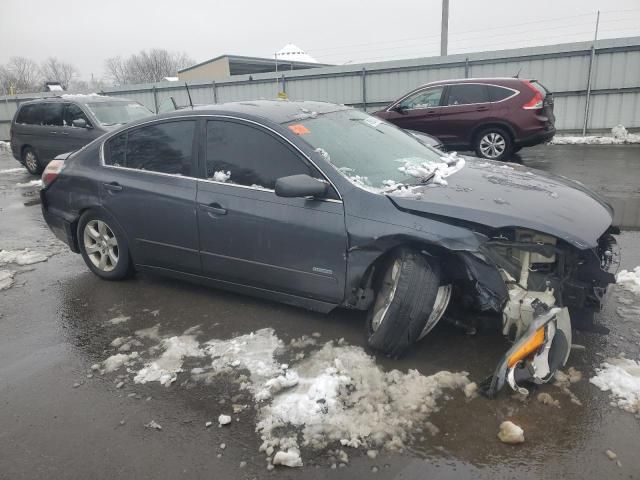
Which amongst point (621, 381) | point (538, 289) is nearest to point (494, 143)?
point (538, 289)

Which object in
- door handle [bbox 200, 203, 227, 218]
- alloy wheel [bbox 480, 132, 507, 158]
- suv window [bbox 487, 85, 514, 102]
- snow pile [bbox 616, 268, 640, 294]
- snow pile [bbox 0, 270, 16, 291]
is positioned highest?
suv window [bbox 487, 85, 514, 102]

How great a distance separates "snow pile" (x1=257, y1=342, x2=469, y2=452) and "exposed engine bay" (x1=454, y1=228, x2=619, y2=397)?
40 cm

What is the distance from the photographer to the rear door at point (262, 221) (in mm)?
3463

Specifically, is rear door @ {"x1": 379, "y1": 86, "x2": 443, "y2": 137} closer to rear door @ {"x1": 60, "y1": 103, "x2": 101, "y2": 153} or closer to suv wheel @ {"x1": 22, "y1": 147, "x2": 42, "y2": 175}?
rear door @ {"x1": 60, "y1": 103, "x2": 101, "y2": 153}

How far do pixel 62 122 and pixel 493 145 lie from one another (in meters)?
8.61

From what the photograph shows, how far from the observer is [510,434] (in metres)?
2.54

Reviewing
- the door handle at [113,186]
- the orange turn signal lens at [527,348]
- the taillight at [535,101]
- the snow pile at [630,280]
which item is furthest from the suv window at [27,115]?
the orange turn signal lens at [527,348]

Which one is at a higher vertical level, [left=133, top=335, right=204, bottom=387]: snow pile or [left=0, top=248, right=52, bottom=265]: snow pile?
[left=133, top=335, right=204, bottom=387]: snow pile

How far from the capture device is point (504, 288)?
3.02 metres

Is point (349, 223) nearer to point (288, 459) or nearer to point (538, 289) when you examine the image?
point (538, 289)

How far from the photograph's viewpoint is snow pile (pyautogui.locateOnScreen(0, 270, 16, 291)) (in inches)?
195

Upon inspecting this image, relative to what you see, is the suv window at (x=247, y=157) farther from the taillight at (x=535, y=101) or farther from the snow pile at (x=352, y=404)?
the taillight at (x=535, y=101)

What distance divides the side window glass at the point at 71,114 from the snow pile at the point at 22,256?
16.3 ft

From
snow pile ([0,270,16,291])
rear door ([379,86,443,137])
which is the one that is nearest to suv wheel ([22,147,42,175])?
snow pile ([0,270,16,291])
